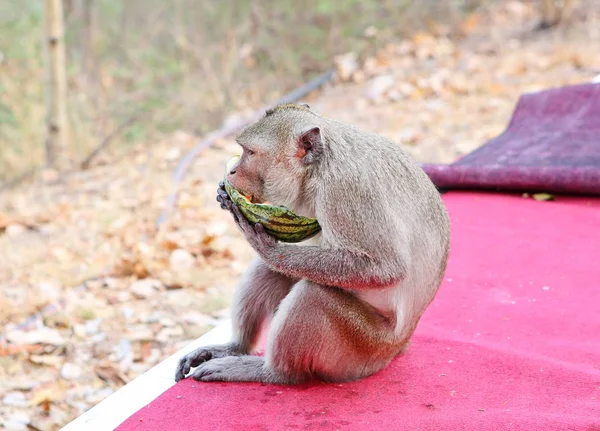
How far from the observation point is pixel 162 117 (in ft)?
33.5

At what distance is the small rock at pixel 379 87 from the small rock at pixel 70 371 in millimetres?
5675

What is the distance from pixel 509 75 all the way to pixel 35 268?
238 inches

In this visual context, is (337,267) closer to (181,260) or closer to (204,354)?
(204,354)

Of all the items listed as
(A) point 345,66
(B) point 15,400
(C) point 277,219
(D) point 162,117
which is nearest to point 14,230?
(B) point 15,400

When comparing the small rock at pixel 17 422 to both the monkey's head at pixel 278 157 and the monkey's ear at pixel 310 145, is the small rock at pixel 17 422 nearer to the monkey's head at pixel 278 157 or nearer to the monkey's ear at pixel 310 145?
the monkey's head at pixel 278 157

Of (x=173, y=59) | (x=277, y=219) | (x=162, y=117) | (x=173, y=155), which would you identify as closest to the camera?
(x=277, y=219)

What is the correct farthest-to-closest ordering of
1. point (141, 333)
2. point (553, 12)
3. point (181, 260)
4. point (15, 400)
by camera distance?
point (553, 12), point (181, 260), point (141, 333), point (15, 400)

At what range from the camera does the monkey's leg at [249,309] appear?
10.1ft

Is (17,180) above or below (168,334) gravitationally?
above

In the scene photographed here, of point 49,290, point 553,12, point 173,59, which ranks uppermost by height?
point 173,59

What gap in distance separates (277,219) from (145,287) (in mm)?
2168

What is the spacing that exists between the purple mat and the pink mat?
74cm

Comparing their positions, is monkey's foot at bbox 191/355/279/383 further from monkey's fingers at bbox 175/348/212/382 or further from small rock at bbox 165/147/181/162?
small rock at bbox 165/147/181/162

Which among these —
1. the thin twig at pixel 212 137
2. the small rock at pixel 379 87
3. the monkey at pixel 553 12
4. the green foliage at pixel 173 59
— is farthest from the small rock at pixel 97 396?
the monkey at pixel 553 12
